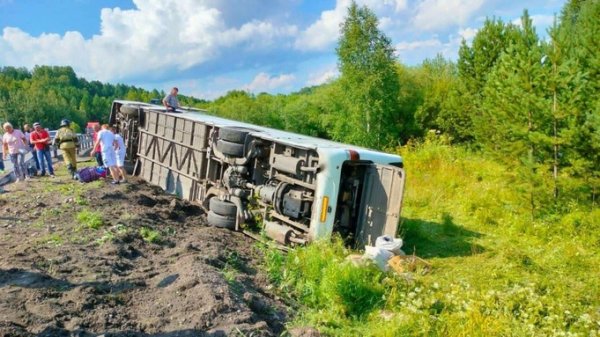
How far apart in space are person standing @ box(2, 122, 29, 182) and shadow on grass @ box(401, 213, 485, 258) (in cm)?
1058

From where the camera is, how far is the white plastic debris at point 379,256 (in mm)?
6825

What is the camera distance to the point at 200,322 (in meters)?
4.80

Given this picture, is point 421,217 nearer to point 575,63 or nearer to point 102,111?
point 575,63

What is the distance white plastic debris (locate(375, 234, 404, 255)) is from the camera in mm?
7320

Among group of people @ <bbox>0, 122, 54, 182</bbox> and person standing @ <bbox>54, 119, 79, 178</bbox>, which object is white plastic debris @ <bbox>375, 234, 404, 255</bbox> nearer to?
person standing @ <bbox>54, 119, 79, 178</bbox>

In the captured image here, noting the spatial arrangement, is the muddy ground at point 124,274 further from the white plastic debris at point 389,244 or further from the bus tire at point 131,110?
the bus tire at point 131,110

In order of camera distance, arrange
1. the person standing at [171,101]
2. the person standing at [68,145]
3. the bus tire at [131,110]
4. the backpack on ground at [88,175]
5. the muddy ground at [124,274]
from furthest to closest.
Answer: the bus tire at [131,110]
the person standing at [171,101]
the person standing at [68,145]
the backpack on ground at [88,175]
the muddy ground at [124,274]

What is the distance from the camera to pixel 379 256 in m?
7.00

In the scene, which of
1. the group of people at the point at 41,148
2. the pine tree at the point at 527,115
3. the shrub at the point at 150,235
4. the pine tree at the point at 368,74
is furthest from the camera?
the pine tree at the point at 368,74

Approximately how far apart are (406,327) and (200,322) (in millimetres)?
2088

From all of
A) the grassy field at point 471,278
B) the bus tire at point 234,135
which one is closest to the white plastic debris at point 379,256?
the grassy field at point 471,278

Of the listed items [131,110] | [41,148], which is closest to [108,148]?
[131,110]

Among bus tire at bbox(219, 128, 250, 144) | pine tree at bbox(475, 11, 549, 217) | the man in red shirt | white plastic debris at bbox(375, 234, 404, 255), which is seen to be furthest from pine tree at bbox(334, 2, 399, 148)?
white plastic debris at bbox(375, 234, 404, 255)

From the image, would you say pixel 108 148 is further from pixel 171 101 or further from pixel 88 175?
pixel 171 101
